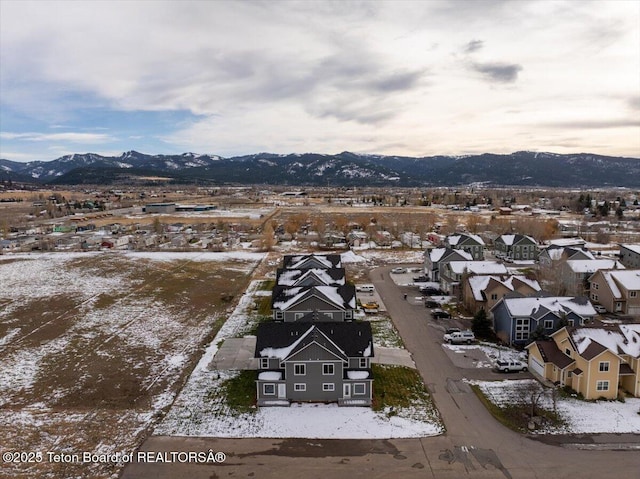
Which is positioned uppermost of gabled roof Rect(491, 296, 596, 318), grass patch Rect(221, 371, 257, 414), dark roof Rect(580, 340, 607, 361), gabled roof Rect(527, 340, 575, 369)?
gabled roof Rect(491, 296, 596, 318)

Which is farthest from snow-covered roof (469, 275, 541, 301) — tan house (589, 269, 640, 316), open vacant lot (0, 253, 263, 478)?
open vacant lot (0, 253, 263, 478)

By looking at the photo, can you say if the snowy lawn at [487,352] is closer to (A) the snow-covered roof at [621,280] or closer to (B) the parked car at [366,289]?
(B) the parked car at [366,289]

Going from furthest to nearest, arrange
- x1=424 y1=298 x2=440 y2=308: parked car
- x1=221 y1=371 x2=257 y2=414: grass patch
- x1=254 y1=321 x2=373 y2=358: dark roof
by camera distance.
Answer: x1=424 y1=298 x2=440 y2=308: parked car → x1=254 y1=321 x2=373 y2=358: dark roof → x1=221 y1=371 x2=257 y2=414: grass patch

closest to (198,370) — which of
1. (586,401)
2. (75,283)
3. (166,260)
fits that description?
(586,401)

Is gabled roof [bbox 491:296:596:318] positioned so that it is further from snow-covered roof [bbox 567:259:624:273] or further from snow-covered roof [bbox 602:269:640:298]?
snow-covered roof [bbox 567:259:624:273]

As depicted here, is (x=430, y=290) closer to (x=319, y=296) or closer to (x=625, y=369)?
(x=319, y=296)

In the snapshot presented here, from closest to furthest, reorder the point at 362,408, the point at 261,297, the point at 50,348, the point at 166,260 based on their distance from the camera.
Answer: the point at 362,408, the point at 50,348, the point at 261,297, the point at 166,260

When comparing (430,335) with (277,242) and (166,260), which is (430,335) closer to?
(166,260)

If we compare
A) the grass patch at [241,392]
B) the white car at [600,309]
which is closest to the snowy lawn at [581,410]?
the grass patch at [241,392]
